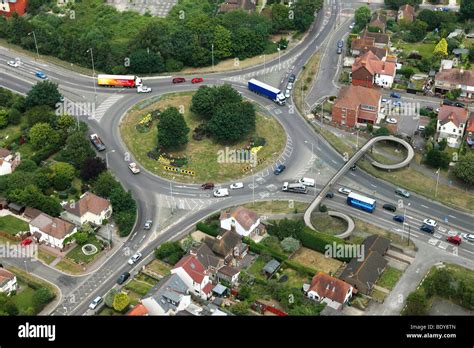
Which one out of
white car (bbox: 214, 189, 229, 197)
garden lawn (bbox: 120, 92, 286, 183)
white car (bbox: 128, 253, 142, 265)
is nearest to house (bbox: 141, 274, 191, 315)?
white car (bbox: 128, 253, 142, 265)

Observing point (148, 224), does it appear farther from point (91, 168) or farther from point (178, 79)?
point (178, 79)

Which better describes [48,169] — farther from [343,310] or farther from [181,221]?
[343,310]

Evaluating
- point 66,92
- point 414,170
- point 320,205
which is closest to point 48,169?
point 66,92

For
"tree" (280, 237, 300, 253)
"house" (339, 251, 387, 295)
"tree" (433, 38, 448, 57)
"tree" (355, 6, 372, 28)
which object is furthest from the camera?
"tree" (355, 6, 372, 28)

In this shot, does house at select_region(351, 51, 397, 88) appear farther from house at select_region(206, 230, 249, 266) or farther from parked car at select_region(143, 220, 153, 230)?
parked car at select_region(143, 220, 153, 230)
